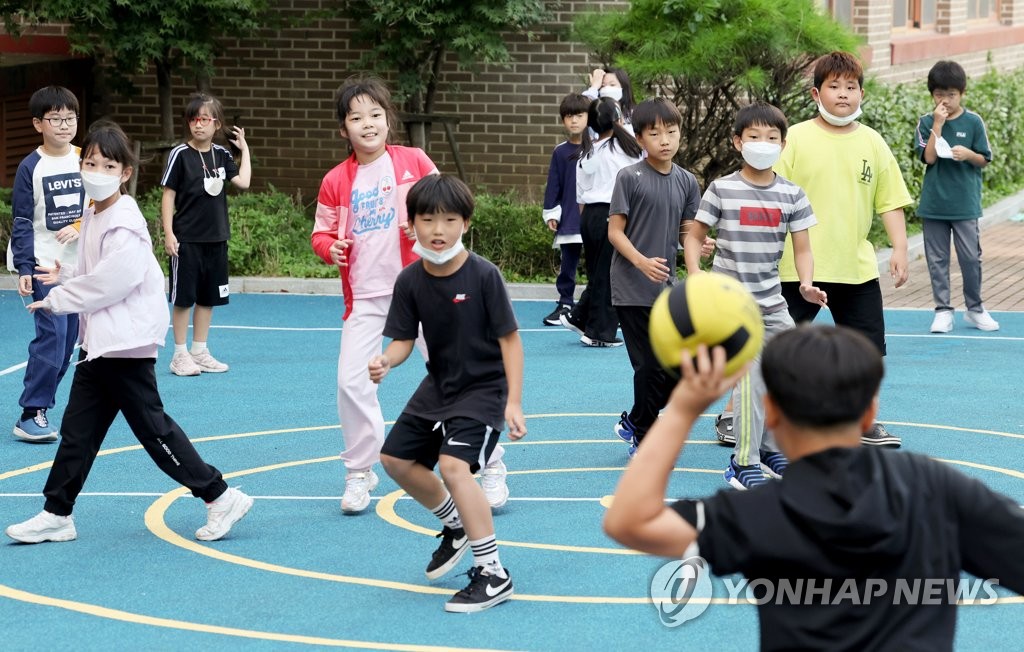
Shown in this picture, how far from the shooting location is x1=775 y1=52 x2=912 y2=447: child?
7.82 m

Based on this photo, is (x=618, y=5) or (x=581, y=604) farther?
(x=618, y=5)

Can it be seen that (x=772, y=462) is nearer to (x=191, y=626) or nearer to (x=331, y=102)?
(x=191, y=626)

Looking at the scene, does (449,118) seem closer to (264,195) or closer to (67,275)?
(264,195)

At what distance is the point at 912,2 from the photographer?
78.1 ft

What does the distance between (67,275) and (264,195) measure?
882 cm

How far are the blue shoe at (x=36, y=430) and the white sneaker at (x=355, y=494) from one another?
2.43 metres

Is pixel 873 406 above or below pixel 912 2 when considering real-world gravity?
below

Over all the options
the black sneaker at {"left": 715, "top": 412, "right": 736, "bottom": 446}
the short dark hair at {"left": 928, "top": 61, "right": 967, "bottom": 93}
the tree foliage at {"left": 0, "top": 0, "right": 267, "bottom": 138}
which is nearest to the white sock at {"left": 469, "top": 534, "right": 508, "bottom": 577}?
the black sneaker at {"left": 715, "top": 412, "right": 736, "bottom": 446}

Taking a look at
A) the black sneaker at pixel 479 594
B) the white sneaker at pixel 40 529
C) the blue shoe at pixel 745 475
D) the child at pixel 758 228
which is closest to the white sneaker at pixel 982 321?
the child at pixel 758 228

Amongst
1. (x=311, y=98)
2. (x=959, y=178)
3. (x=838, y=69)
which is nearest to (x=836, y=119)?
(x=838, y=69)

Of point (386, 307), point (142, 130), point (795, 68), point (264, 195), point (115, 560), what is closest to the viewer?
point (115, 560)

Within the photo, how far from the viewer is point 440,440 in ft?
19.2

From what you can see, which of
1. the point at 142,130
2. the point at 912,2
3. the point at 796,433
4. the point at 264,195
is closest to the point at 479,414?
the point at 796,433

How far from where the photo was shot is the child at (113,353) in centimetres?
638
